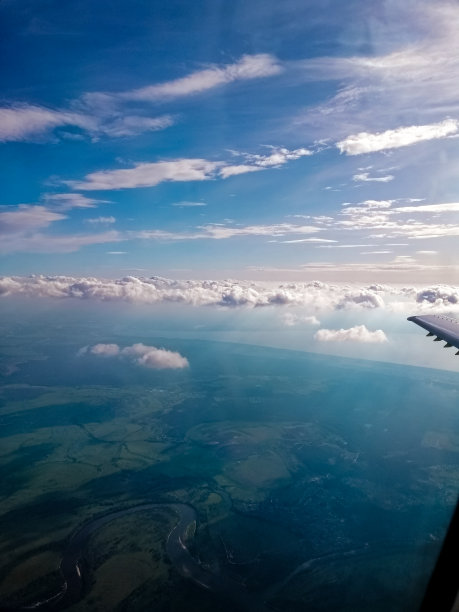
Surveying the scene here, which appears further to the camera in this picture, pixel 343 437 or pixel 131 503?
pixel 343 437

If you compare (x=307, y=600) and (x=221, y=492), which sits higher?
(x=307, y=600)

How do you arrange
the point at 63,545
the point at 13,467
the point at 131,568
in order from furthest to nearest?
1. the point at 13,467
2. the point at 63,545
3. the point at 131,568

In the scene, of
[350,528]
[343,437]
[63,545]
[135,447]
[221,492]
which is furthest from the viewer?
[343,437]

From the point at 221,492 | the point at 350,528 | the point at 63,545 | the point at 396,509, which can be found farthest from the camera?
the point at 221,492

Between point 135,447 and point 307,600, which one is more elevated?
point 307,600

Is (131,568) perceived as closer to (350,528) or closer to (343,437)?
(350,528)

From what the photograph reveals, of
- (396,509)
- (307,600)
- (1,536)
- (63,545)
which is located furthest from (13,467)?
(396,509)

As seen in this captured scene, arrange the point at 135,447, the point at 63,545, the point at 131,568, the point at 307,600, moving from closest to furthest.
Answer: the point at 307,600 < the point at 131,568 < the point at 63,545 < the point at 135,447

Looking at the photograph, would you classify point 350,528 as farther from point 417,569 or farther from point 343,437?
point 343,437

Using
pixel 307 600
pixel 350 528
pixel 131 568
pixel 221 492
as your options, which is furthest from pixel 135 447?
pixel 307 600
